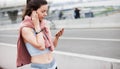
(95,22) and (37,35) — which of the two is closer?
(37,35)

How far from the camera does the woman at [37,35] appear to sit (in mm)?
2988

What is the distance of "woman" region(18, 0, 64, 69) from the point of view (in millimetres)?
2988

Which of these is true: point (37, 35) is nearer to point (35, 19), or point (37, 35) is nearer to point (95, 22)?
point (35, 19)

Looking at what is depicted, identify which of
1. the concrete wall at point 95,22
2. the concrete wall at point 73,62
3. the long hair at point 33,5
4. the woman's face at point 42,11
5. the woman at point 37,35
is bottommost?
the concrete wall at point 95,22

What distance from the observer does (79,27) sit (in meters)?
24.2

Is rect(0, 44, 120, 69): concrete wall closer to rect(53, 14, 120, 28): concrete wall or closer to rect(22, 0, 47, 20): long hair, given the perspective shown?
rect(22, 0, 47, 20): long hair

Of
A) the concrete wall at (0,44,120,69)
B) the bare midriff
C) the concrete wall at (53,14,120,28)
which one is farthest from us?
the concrete wall at (53,14,120,28)

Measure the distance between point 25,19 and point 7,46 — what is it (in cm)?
368

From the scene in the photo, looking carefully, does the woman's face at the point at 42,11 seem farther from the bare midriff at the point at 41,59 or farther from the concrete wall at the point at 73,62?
the concrete wall at the point at 73,62

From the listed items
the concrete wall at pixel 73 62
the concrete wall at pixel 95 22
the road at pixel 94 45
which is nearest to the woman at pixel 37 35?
the concrete wall at pixel 73 62

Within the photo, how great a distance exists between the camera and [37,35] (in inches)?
118

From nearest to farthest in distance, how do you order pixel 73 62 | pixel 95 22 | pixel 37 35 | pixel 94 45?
pixel 37 35, pixel 73 62, pixel 94 45, pixel 95 22

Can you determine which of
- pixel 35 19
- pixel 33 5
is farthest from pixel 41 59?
pixel 33 5

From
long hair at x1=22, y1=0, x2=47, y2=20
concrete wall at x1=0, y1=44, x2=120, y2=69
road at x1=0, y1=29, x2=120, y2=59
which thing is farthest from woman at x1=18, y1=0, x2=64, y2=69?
road at x1=0, y1=29, x2=120, y2=59
